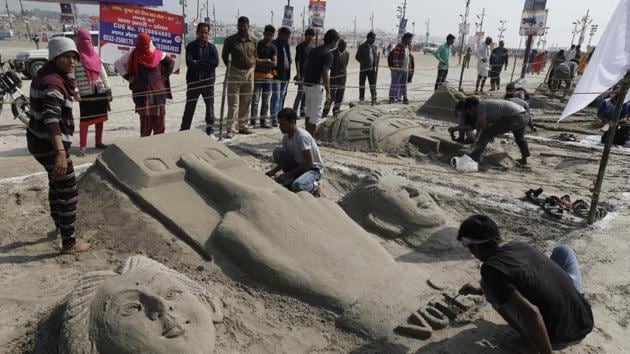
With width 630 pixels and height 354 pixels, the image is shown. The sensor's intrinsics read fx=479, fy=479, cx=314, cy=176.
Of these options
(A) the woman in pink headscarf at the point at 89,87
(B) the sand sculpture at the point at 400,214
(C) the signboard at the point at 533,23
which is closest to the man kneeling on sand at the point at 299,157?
(B) the sand sculpture at the point at 400,214

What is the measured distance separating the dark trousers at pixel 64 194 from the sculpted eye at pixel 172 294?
4.85ft

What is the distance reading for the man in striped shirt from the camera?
3355 millimetres

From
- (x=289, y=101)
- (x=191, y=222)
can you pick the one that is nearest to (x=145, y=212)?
(x=191, y=222)

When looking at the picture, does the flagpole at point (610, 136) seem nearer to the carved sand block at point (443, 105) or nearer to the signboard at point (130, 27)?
the carved sand block at point (443, 105)

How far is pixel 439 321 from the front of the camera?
303 cm

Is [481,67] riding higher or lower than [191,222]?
higher

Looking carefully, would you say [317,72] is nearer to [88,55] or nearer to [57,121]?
[88,55]

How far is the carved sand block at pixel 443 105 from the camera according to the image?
10586 mm

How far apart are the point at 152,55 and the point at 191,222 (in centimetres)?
337

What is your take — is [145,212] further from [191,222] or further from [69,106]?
[69,106]

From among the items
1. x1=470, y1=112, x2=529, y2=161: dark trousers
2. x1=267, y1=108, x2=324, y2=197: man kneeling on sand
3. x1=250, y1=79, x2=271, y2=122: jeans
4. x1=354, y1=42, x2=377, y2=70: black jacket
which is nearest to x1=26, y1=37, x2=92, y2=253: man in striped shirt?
x1=267, y1=108, x2=324, y2=197: man kneeling on sand

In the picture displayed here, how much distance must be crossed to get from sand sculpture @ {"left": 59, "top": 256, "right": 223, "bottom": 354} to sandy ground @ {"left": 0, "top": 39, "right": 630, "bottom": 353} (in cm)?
30

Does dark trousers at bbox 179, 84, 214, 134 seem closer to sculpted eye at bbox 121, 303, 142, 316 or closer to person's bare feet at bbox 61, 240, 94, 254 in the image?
person's bare feet at bbox 61, 240, 94, 254

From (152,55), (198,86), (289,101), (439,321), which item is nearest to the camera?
(439,321)
